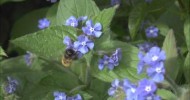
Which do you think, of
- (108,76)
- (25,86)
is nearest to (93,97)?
(108,76)

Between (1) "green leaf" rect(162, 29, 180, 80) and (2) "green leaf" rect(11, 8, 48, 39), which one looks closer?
(1) "green leaf" rect(162, 29, 180, 80)

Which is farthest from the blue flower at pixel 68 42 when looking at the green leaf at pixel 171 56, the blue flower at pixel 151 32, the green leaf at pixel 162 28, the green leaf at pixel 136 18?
the green leaf at pixel 162 28

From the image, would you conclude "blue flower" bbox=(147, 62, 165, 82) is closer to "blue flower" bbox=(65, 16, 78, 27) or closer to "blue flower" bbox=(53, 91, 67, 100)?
"blue flower" bbox=(65, 16, 78, 27)

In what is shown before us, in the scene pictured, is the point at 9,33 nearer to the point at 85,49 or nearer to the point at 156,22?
the point at 156,22

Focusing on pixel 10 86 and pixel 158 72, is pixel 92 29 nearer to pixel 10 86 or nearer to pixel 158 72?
pixel 158 72

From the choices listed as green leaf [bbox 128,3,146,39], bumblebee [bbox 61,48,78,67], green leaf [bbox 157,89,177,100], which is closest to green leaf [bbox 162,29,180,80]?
green leaf [bbox 157,89,177,100]

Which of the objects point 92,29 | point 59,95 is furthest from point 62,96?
point 92,29

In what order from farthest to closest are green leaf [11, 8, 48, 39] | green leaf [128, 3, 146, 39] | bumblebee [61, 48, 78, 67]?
green leaf [11, 8, 48, 39] < green leaf [128, 3, 146, 39] < bumblebee [61, 48, 78, 67]
